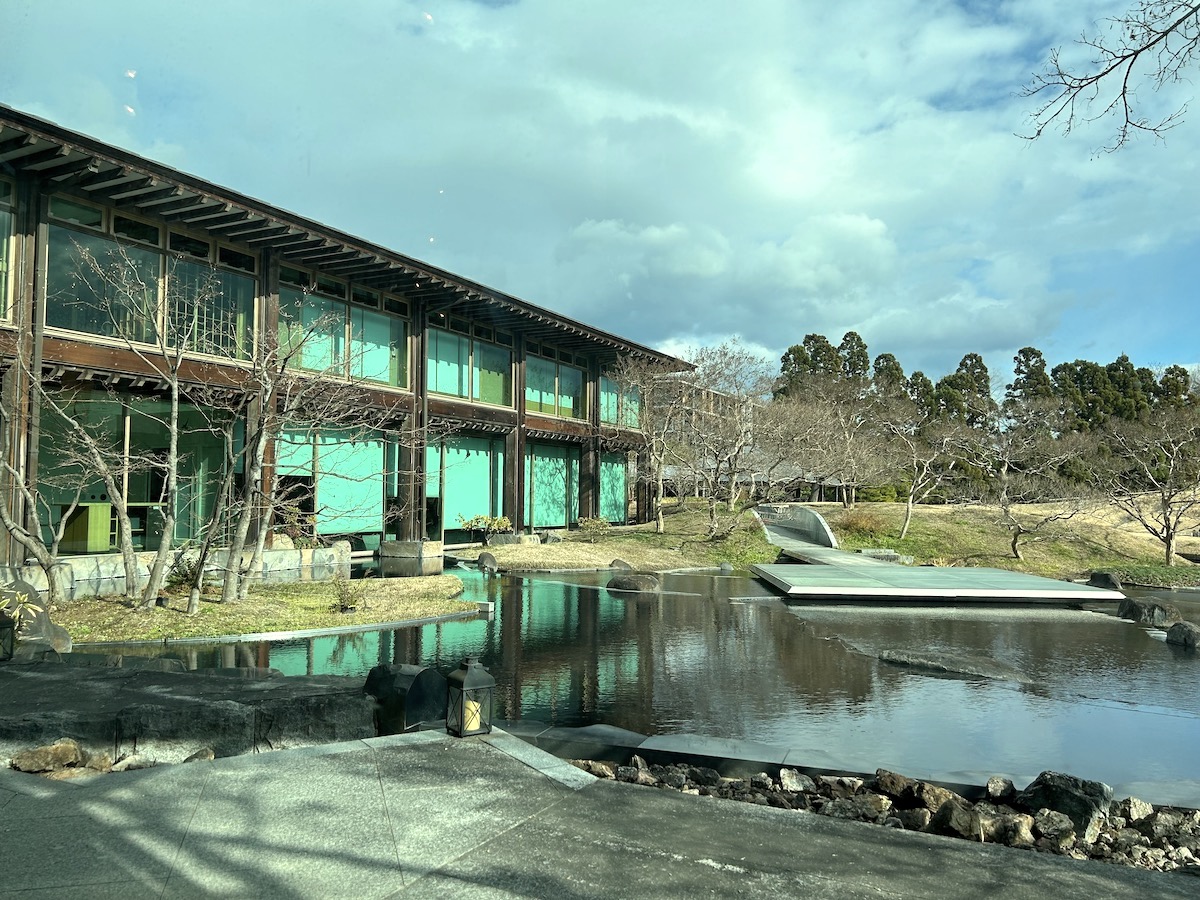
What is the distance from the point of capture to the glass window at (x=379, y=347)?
81.0 ft

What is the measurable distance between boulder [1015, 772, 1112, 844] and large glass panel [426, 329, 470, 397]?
940 inches

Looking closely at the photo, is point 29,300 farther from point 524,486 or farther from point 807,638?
point 524,486

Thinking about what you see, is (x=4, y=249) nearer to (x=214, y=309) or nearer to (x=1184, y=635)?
(x=214, y=309)

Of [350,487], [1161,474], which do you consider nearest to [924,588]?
[350,487]

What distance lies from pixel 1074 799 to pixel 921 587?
13.3 metres

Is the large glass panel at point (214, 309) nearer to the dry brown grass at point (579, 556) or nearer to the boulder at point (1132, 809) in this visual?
the dry brown grass at point (579, 556)

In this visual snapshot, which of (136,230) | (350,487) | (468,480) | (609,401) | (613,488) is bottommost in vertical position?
(350,487)

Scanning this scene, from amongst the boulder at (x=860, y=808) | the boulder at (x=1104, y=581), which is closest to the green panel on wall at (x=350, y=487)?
the boulder at (x=860, y=808)

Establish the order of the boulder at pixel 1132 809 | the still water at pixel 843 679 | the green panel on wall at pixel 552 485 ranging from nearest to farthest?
the boulder at pixel 1132 809
the still water at pixel 843 679
the green panel on wall at pixel 552 485

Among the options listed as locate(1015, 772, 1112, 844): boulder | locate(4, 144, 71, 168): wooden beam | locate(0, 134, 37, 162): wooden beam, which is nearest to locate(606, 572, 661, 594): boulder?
locate(1015, 772, 1112, 844): boulder

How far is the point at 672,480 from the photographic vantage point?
43094 mm

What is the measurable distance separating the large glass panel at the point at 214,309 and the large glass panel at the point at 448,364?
7276 mm

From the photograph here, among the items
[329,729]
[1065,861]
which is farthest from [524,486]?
[1065,861]

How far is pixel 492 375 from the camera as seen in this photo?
31141mm
